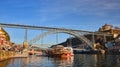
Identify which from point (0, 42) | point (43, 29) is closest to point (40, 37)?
point (43, 29)

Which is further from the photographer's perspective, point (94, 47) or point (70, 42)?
point (70, 42)

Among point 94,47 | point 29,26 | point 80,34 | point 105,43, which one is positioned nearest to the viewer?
point 29,26

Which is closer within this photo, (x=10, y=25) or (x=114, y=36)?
(x=10, y=25)

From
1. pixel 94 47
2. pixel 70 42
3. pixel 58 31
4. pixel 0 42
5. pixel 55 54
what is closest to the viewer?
pixel 0 42

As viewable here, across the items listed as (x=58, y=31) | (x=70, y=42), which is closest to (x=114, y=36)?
(x=70, y=42)

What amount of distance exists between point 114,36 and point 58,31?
5464 centimetres

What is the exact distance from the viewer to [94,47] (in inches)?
6206

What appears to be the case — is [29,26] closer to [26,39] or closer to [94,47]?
[26,39]

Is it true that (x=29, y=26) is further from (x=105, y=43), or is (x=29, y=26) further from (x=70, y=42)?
(x=70, y=42)

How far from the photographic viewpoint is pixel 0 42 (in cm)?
8019

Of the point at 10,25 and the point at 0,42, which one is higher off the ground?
the point at 10,25

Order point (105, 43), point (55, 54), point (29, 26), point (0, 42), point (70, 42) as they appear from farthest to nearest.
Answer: point (70, 42), point (105, 43), point (29, 26), point (55, 54), point (0, 42)

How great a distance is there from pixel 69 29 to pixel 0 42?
60.4m

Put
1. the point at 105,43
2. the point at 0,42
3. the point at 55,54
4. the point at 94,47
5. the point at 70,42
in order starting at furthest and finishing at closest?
the point at 70,42, the point at 105,43, the point at 94,47, the point at 55,54, the point at 0,42
